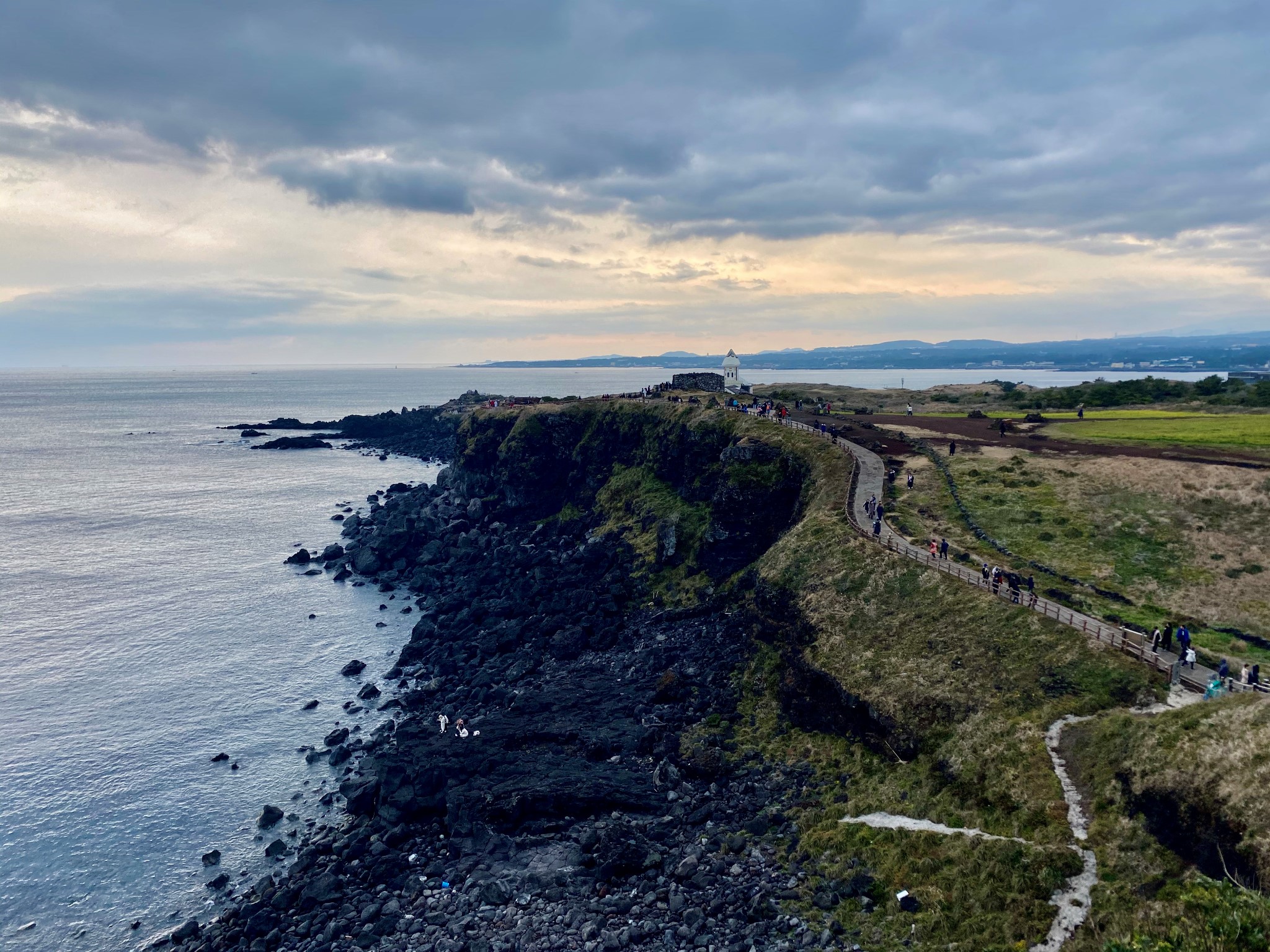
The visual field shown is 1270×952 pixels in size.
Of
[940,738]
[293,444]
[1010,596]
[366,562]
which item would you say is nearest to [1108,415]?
[1010,596]

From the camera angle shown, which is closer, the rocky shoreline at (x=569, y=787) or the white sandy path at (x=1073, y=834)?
the white sandy path at (x=1073, y=834)

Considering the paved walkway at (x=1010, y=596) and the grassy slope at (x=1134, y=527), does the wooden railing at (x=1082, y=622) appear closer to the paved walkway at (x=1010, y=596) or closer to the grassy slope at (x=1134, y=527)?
the paved walkway at (x=1010, y=596)

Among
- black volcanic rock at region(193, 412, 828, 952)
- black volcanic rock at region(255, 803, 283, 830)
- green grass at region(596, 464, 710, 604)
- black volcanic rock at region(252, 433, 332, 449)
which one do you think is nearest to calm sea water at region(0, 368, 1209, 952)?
black volcanic rock at region(255, 803, 283, 830)

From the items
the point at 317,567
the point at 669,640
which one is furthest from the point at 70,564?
the point at 669,640

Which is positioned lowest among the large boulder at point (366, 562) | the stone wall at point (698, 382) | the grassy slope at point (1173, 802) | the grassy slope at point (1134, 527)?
the large boulder at point (366, 562)

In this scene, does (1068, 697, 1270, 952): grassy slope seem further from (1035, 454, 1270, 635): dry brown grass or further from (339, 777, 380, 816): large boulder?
(339, 777, 380, 816): large boulder

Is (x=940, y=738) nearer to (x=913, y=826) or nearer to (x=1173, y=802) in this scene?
(x=913, y=826)

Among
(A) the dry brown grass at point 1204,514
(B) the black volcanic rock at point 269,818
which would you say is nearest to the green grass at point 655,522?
(A) the dry brown grass at point 1204,514
